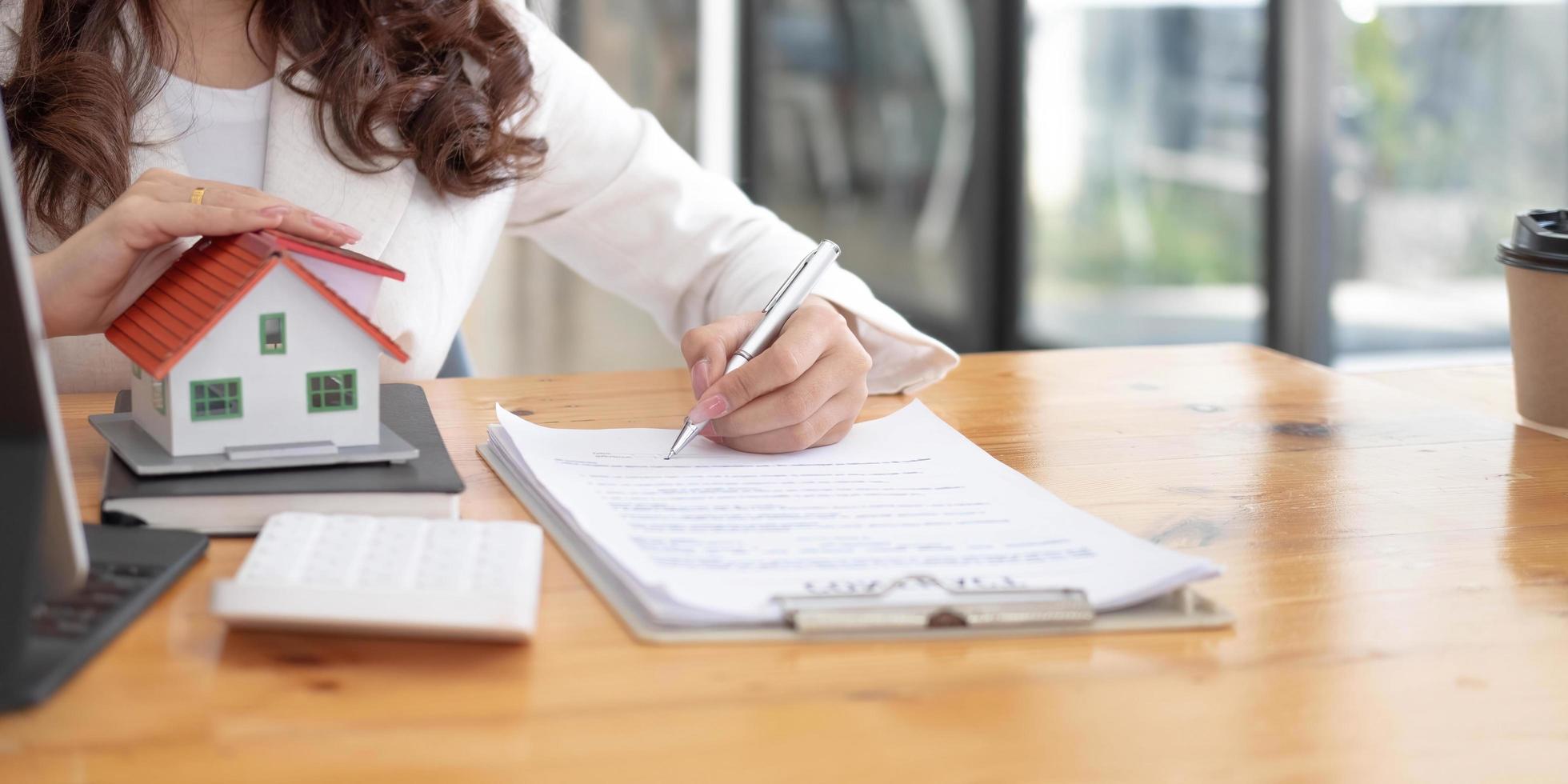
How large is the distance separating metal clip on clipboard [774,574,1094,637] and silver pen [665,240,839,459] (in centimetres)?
25

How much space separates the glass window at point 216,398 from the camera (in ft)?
2.14

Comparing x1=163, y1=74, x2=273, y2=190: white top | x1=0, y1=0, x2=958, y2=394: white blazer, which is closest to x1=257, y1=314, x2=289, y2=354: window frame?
x1=0, y1=0, x2=958, y2=394: white blazer

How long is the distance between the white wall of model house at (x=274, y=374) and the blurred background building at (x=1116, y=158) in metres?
2.30

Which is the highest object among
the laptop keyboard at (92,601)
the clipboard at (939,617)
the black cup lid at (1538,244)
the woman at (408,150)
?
the woman at (408,150)

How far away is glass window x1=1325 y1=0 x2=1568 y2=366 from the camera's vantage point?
2518 mm

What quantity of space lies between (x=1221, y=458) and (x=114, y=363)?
834 mm

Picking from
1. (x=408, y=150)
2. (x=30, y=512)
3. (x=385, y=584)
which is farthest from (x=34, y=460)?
Result: (x=408, y=150)

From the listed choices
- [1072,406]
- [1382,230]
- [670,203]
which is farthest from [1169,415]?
[1382,230]

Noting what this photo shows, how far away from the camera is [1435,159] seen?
266 cm

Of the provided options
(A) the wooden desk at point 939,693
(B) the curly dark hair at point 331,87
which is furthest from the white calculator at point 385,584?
(B) the curly dark hair at point 331,87

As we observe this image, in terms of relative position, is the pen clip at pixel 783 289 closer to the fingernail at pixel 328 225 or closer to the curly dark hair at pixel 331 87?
the fingernail at pixel 328 225

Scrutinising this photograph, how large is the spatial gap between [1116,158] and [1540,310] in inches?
97.4

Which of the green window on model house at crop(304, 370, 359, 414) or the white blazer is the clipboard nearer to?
the green window on model house at crop(304, 370, 359, 414)

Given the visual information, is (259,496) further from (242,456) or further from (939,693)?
(939,693)
